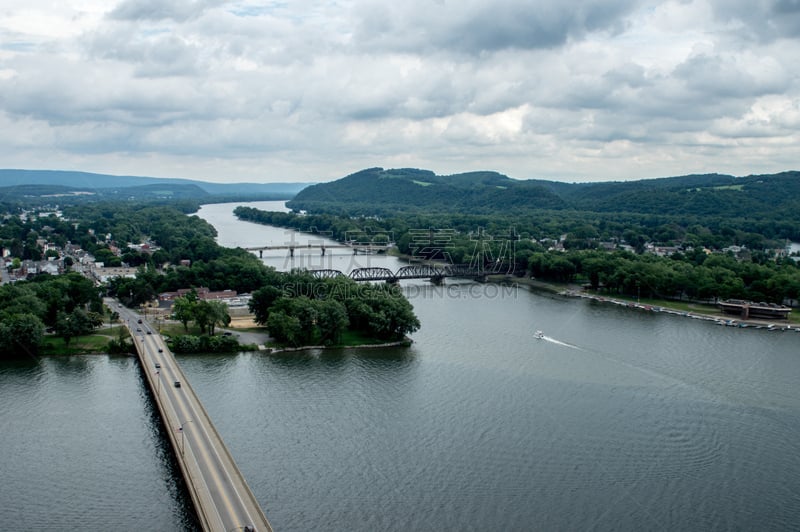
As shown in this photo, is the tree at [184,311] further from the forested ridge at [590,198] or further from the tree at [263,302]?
the forested ridge at [590,198]

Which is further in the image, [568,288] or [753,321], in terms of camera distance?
[568,288]

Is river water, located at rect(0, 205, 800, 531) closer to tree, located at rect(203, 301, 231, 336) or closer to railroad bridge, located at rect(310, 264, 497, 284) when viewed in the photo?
tree, located at rect(203, 301, 231, 336)

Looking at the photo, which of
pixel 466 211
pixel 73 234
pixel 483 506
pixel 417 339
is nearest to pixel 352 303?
pixel 417 339

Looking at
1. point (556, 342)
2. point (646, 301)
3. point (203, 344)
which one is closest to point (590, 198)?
point (646, 301)

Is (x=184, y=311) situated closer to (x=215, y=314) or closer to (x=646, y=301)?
(x=215, y=314)

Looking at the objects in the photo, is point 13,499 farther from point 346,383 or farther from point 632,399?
point 632,399

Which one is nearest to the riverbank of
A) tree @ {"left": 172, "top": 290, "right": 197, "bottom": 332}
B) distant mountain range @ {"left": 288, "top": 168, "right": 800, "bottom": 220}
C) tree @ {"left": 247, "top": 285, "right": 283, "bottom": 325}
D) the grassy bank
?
the grassy bank
